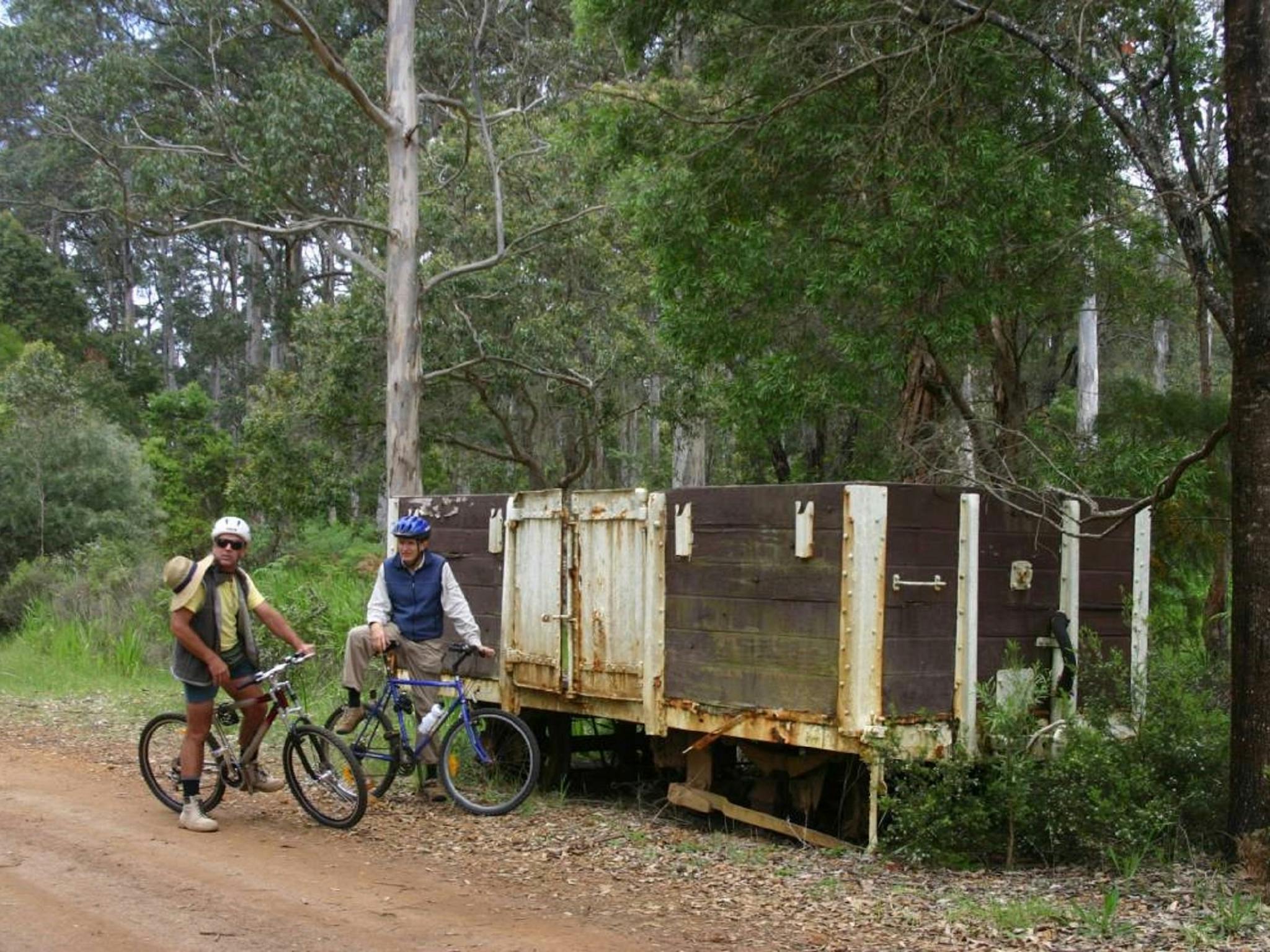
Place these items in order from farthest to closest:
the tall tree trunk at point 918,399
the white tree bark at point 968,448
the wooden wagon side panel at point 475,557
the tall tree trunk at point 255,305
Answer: the tall tree trunk at point 255,305
the tall tree trunk at point 918,399
the wooden wagon side panel at point 475,557
the white tree bark at point 968,448

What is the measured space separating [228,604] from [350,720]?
1124 mm

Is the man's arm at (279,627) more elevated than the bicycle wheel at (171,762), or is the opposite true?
the man's arm at (279,627)

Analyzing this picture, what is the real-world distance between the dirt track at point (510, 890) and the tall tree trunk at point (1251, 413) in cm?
68

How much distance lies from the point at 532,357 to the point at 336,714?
12784 millimetres

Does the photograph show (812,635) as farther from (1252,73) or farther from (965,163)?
(965,163)

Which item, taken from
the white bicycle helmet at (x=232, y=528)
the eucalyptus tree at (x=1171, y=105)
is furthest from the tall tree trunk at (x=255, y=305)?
the white bicycle helmet at (x=232, y=528)

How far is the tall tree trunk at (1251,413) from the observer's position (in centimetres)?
685

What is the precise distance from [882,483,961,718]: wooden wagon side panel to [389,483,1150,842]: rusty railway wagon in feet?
0.04

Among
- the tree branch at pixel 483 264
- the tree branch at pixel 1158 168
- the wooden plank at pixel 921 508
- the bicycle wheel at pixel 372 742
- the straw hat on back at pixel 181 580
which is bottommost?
the bicycle wheel at pixel 372 742

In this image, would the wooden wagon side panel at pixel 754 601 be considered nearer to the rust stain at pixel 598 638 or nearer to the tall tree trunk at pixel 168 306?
the rust stain at pixel 598 638

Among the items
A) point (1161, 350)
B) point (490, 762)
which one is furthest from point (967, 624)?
Answer: point (1161, 350)

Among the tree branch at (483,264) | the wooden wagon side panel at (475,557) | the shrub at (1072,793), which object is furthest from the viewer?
the tree branch at (483,264)

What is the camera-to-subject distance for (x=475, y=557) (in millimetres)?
10156

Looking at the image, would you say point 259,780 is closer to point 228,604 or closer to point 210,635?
point 210,635
